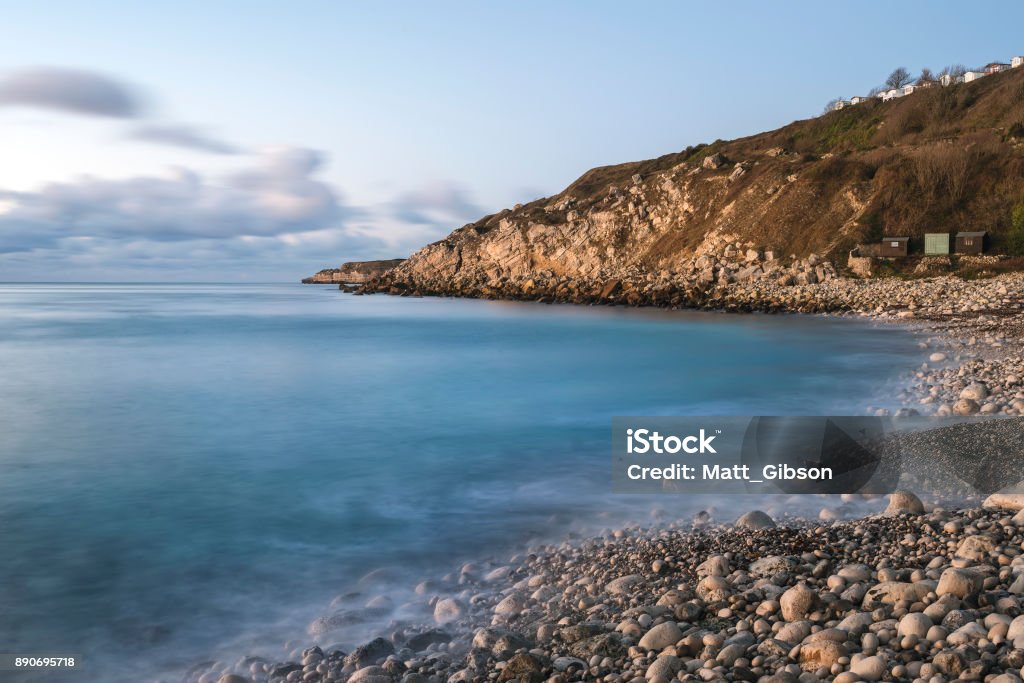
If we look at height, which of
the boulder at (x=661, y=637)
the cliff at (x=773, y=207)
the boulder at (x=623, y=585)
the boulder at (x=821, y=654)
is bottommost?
the boulder at (x=623, y=585)

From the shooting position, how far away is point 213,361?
29.8 m

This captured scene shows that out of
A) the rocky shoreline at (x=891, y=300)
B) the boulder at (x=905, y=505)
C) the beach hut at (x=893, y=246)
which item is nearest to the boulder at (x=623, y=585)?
the boulder at (x=905, y=505)

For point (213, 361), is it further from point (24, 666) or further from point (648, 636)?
point (648, 636)

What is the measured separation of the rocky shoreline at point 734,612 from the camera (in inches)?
170

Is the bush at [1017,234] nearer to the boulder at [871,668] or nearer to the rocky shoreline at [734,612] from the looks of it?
the rocky shoreline at [734,612]

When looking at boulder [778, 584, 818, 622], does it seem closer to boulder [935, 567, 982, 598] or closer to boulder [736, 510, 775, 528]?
boulder [935, 567, 982, 598]

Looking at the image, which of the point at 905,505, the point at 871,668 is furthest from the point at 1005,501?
the point at 871,668

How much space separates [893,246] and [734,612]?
49.8 m

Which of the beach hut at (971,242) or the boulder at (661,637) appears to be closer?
the boulder at (661,637)

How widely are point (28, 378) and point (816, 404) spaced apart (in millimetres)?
23809

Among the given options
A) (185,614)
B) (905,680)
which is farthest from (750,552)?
(185,614)
